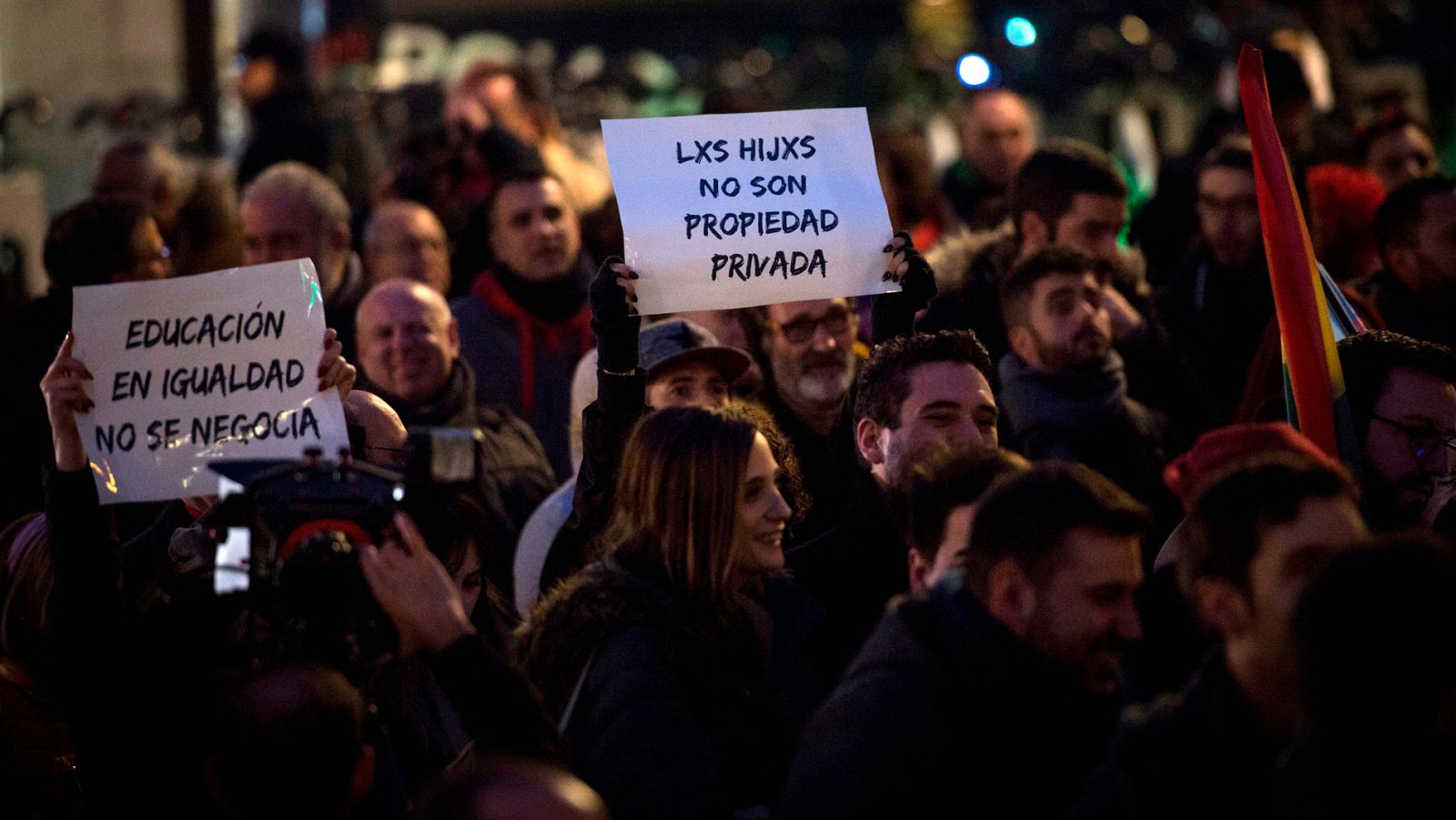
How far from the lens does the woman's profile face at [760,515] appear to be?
390cm

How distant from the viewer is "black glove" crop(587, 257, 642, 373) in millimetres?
4324

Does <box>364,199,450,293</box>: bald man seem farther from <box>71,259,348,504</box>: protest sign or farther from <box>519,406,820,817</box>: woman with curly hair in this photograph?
<box>519,406,820,817</box>: woman with curly hair

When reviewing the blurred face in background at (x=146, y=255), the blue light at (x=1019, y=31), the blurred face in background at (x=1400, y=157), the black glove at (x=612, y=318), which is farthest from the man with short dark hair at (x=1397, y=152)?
the blurred face in background at (x=146, y=255)

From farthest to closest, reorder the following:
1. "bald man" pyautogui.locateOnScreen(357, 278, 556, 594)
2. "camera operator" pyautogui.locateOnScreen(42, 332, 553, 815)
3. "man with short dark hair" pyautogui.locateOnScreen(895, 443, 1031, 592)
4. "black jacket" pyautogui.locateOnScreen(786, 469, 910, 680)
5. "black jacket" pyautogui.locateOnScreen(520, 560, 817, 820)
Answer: "bald man" pyautogui.locateOnScreen(357, 278, 556, 594)
"black jacket" pyautogui.locateOnScreen(786, 469, 910, 680)
"man with short dark hair" pyautogui.locateOnScreen(895, 443, 1031, 592)
"black jacket" pyautogui.locateOnScreen(520, 560, 817, 820)
"camera operator" pyautogui.locateOnScreen(42, 332, 553, 815)


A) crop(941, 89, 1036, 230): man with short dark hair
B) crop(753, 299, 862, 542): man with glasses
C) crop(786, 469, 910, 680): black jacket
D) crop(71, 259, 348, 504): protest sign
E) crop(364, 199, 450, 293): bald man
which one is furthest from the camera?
crop(941, 89, 1036, 230): man with short dark hair

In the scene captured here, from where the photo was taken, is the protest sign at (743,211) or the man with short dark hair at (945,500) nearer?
the man with short dark hair at (945,500)

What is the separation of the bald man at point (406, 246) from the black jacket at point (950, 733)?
15.0 ft

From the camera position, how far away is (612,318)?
14.2ft

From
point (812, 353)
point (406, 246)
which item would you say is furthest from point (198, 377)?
point (406, 246)

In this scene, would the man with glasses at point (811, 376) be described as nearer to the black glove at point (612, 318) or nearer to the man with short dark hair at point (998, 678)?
the black glove at point (612, 318)

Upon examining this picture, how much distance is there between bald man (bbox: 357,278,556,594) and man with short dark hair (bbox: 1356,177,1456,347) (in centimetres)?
273

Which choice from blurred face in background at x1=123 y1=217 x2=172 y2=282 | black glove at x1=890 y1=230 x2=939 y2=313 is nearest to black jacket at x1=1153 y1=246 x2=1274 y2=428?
black glove at x1=890 y1=230 x2=939 y2=313

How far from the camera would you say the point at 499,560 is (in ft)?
17.9

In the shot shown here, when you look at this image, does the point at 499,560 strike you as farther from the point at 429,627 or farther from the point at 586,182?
the point at 586,182
